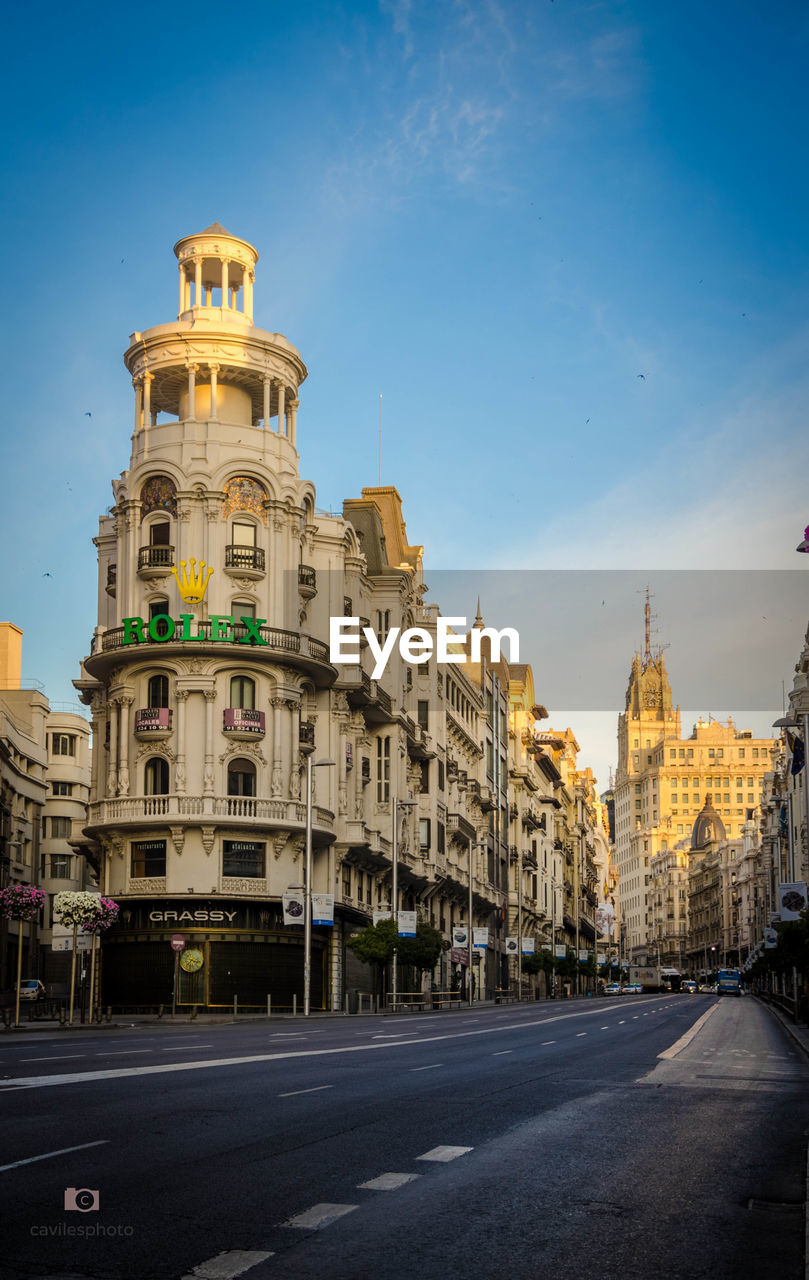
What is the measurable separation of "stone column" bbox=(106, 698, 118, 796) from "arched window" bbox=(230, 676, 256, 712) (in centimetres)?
512

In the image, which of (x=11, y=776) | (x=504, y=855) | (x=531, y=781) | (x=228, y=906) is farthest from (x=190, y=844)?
(x=531, y=781)

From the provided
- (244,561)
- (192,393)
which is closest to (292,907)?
(244,561)

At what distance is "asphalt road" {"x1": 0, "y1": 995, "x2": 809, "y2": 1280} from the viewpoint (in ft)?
26.6

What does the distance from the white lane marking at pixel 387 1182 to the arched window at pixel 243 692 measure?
167ft

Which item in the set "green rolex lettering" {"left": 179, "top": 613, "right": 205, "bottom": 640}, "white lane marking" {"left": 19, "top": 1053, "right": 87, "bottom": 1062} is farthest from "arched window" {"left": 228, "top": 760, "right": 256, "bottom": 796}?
"white lane marking" {"left": 19, "top": 1053, "right": 87, "bottom": 1062}

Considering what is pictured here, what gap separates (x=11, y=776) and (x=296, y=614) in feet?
95.3

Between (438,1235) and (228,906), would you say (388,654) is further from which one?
(438,1235)

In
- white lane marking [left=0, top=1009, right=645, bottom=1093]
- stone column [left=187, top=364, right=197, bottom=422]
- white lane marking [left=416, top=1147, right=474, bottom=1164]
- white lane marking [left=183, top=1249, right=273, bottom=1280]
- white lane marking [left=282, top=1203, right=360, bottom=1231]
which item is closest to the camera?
white lane marking [left=183, top=1249, right=273, bottom=1280]

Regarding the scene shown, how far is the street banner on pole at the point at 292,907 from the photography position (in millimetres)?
56469

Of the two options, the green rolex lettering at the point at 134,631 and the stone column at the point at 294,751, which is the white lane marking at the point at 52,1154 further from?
the stone column at the point at 294,751

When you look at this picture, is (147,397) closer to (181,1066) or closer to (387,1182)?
(181,1066)

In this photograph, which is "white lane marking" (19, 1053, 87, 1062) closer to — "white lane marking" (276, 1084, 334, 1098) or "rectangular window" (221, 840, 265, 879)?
"white lane marking" (276, 1084, 334, 1098)

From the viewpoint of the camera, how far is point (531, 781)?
134 meters

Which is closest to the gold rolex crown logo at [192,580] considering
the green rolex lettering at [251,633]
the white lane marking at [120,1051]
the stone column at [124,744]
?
the green rolex lettering at [251,633]
